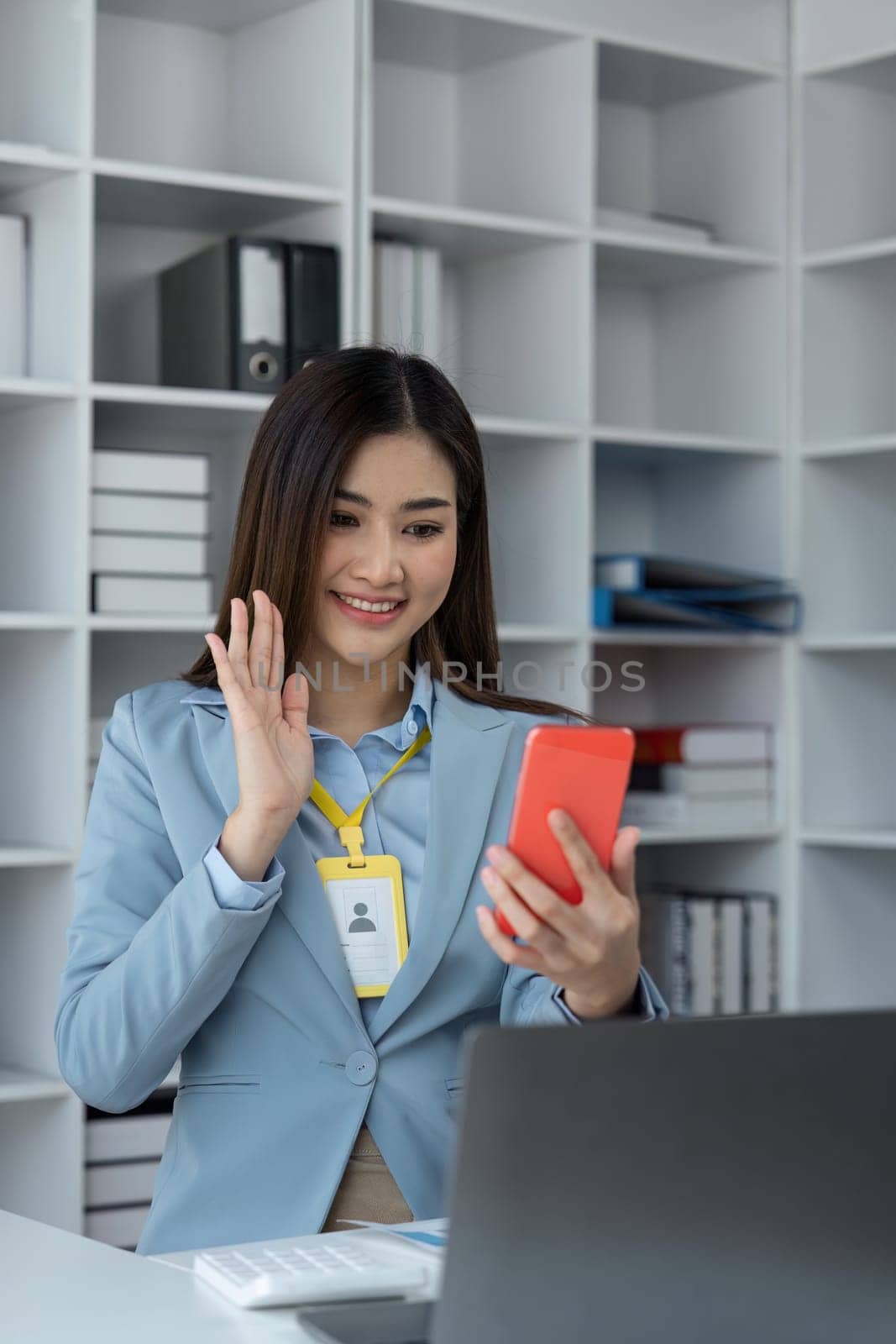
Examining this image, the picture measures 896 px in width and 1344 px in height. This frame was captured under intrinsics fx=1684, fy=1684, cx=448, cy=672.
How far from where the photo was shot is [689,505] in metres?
3.73

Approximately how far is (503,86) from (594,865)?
100 inches

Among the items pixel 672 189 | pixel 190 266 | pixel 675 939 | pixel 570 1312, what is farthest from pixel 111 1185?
pixel 672 189

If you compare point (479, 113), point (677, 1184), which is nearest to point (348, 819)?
point (677, 1184)

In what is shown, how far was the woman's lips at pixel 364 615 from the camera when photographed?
1765mm

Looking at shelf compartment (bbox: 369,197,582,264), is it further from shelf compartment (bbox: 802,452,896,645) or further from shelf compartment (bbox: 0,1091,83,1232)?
shelf compartment (bbox: 0,1091,83,1232)

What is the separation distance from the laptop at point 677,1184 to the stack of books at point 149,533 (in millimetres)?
2042

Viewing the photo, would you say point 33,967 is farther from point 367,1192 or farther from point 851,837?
point 851,837

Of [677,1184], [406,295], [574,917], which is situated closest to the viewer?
[677,1184]

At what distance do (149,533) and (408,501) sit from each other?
119 centimetres

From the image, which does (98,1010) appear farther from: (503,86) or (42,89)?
(503,86)

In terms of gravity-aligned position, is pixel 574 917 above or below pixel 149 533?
below

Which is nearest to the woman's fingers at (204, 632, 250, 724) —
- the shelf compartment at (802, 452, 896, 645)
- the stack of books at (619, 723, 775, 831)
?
the stack of books at (619, 723, 775, 831)

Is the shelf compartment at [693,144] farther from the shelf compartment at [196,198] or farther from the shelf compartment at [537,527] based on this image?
the shelf compartment at [196,198]

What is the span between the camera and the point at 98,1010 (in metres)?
1.56
